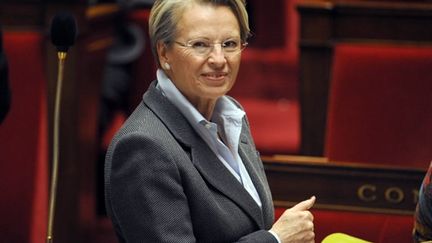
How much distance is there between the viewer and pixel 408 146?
202 centimetres

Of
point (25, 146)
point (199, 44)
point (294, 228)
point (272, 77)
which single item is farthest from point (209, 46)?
point (272, 77)

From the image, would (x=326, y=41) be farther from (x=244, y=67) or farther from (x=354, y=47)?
(x=244, y=67)

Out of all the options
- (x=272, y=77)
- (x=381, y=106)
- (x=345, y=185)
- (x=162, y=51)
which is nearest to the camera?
(x=162, y=51)

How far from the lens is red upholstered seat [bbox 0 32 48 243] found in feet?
6.04

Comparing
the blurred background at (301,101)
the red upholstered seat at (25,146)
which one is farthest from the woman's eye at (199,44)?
the red upholstered seat at (25,146)

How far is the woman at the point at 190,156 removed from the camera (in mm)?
1062

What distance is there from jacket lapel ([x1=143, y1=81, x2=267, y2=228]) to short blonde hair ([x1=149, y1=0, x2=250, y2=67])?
6cm


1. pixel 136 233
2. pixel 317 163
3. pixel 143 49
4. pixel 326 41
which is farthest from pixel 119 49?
pixel 136 233

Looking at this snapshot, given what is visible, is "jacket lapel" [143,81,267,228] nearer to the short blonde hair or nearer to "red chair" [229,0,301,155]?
the short blonde hair

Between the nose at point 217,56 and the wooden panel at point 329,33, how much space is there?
929mm

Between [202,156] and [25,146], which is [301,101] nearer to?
[25,146]

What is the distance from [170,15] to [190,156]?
154 mm

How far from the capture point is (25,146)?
1889mm

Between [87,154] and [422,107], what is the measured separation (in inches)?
26.5
